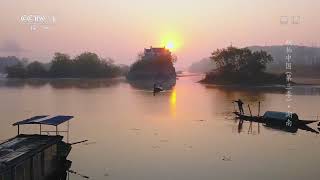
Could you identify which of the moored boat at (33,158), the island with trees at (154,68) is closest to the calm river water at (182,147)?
the moored boat at (33,158)

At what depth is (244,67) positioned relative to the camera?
4321 inches

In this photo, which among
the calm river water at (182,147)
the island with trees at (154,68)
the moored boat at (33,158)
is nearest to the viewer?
the moored boat at (33,158)

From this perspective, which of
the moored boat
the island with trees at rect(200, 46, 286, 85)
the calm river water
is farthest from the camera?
the island with trees at rect(200, 46, 286, 85)

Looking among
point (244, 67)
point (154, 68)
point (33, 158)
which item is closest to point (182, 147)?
point (33, 158)

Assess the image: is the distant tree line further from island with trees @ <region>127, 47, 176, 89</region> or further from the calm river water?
the calm river water

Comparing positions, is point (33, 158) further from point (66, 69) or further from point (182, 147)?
point (66, 69)

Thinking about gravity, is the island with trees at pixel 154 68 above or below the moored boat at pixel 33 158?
above

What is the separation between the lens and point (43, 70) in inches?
6791

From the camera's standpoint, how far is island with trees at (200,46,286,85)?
107750 millimetres

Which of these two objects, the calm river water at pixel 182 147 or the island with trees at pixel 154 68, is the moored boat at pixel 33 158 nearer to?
the calm river water at pixel 182 147

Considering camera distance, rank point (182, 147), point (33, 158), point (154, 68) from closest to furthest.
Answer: point (33, 158) → point (182, 147) → point (154, 68)

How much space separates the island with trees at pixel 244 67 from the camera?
107750 millimetres

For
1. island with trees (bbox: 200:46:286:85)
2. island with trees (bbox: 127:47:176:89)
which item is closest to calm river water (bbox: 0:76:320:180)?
island with trees (bbox: 200:46:286:85)

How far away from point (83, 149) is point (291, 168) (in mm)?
13650
